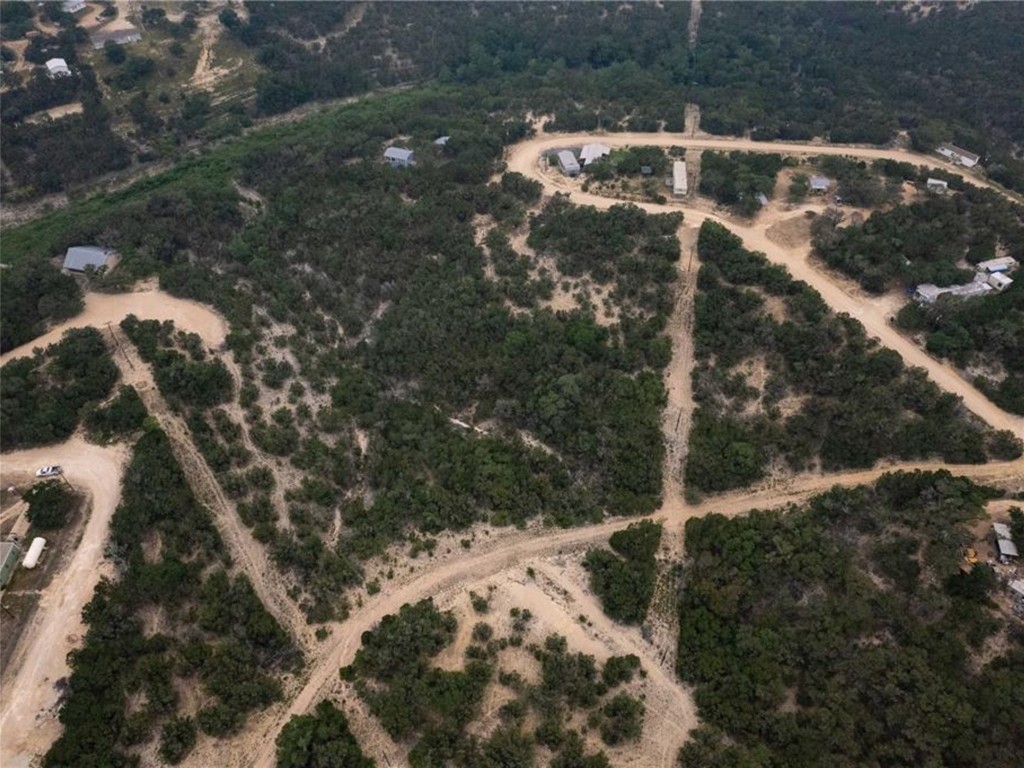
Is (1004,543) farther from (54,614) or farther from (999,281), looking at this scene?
(54,614)

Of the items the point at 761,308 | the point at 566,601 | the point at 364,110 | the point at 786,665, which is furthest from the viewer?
the point at 364,110

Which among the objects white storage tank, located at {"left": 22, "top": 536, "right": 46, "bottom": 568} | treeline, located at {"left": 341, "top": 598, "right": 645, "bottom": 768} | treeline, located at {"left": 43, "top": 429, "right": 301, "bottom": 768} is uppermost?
white storage tank, located at {"left": 22, "top": 536, "right": 46, "bottom": 568}

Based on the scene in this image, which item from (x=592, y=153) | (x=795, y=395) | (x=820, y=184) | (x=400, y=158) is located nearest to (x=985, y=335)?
(x=795, y=395)

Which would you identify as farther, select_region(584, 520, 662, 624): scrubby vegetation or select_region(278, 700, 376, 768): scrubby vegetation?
select_region(584, 520, 662, 624): scrubby vegetation

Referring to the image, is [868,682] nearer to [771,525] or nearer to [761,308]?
[771,525]

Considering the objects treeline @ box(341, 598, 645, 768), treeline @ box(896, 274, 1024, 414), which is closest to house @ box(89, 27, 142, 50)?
treeline @ box(341, 598, 645, 768)

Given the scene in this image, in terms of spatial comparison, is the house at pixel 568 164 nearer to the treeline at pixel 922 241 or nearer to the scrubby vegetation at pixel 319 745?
the treeline at pixel 922 241

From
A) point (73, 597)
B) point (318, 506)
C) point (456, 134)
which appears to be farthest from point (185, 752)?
point (456, 134)

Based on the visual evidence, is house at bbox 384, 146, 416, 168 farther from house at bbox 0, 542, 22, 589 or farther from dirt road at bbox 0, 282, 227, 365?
house at bbox 0, 542, 22, 589
